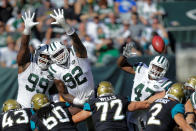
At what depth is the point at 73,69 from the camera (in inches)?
335

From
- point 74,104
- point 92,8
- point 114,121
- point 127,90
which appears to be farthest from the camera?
point 92,8

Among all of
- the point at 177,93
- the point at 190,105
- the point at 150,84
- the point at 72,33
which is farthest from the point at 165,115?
the point at 72,33

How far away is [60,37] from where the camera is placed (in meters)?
13.3

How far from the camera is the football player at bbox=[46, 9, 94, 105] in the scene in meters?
8.45

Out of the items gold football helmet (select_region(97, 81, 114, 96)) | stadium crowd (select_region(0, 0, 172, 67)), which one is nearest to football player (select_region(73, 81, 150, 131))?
gold football helmet (select_region(97, 81, 114, 96))

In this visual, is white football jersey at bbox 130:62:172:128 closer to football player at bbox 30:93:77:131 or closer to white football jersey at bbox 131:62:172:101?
white football jersey at bbox 131:62:172:101

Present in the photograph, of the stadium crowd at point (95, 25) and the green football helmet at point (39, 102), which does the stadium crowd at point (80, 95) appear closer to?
the green football helmet at point (39, 102)

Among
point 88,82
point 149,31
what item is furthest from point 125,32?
point 88,82

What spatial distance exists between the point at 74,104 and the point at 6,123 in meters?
1.21

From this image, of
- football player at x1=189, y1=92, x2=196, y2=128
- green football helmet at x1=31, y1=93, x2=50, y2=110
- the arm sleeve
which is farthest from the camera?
Answer: green football helmet at x1=31, y1=93, x2=50, y2=110

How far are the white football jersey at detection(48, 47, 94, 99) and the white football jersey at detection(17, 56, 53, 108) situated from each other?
20cm

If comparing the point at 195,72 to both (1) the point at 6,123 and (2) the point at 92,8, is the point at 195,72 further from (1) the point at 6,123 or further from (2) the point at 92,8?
(1) the point at 6,123

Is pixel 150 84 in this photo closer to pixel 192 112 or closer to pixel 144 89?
pixel 144 89

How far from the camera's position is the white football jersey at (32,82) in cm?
877
